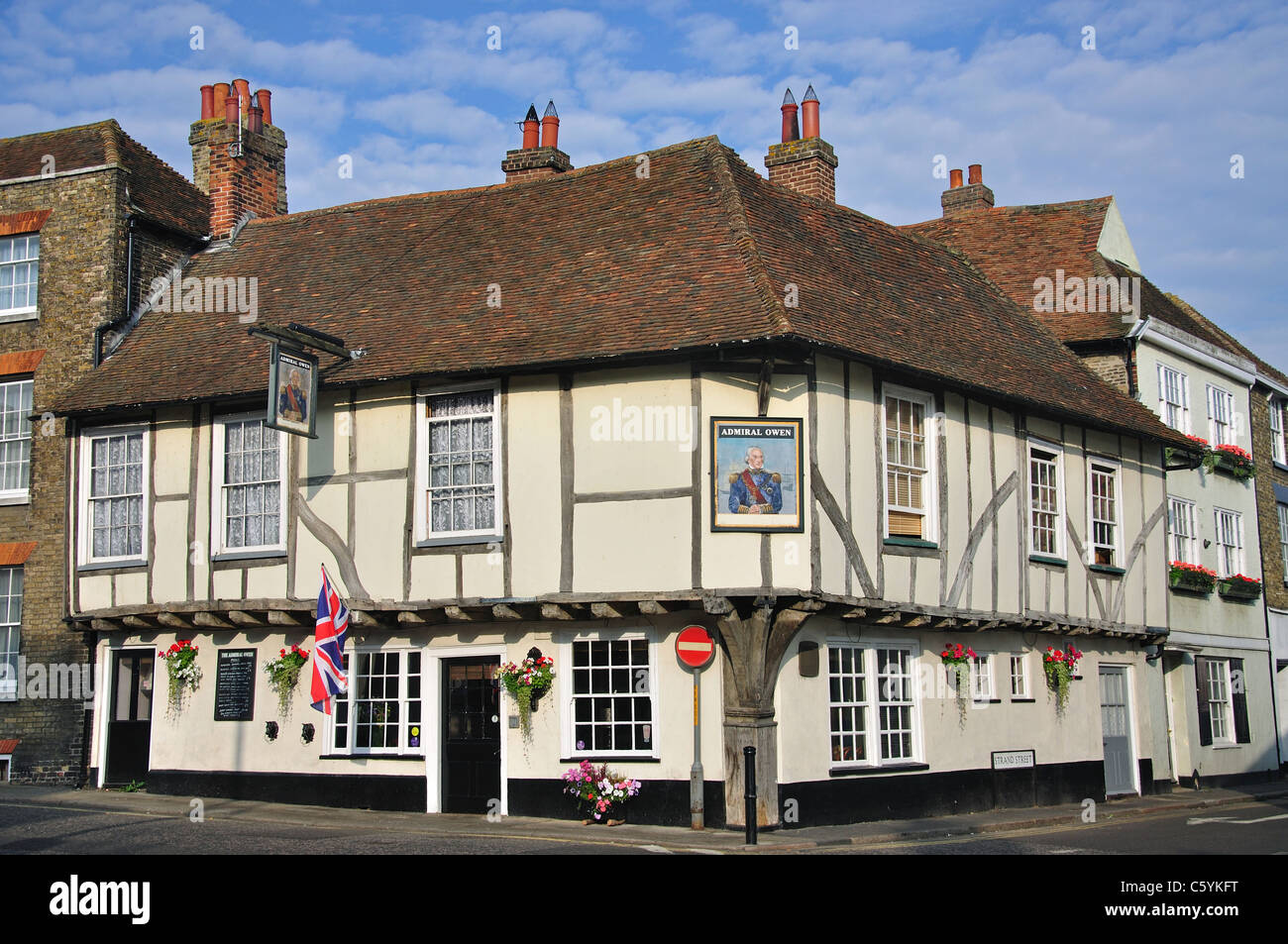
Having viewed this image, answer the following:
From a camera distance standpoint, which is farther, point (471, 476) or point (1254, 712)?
point (1254, 712)

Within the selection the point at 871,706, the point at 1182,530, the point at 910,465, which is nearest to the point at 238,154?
the point at 910,465

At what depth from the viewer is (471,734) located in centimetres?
1759

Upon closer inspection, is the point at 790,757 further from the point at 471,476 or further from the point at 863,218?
the point at 863,218

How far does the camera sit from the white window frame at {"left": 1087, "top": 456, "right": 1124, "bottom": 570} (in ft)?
70.4

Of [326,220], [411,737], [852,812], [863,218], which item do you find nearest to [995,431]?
[863,218]

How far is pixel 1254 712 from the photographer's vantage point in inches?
1059

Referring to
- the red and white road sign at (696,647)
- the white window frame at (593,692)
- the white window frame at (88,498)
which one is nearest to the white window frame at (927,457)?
the red and white road sign at (696,647)

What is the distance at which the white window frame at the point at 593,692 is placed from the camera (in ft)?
53.1

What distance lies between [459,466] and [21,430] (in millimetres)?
7894

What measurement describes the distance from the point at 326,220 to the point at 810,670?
1150cm

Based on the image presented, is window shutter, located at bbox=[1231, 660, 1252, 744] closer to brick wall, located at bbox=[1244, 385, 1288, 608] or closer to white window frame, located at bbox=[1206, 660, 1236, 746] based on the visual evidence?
white window frame, located at bbox=[1206, 660, 1236, 746]

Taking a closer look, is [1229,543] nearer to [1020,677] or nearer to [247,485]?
[1020,677]

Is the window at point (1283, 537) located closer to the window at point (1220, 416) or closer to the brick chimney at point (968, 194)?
the window at point (1220, 416)

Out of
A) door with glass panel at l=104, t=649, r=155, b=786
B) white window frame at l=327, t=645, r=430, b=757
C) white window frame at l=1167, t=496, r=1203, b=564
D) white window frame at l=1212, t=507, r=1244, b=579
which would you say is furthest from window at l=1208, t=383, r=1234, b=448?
door with glass panel at l=104, t=649, r=155, b=786
